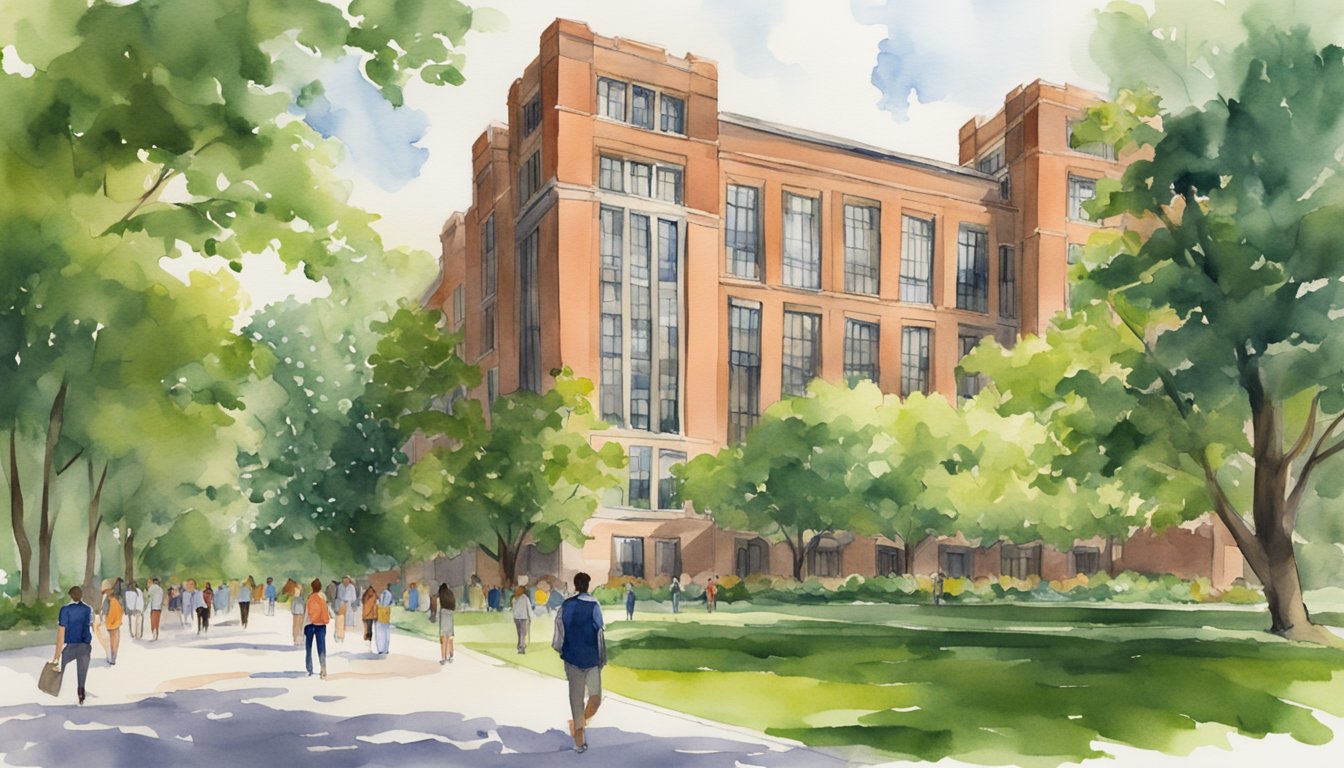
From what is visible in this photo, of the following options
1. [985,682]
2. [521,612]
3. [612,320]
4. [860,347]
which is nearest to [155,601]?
[521,612]

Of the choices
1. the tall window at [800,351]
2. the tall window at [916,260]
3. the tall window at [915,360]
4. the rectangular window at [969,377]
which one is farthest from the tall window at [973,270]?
the tall window at [800,351]

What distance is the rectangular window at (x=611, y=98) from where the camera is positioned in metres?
64.5

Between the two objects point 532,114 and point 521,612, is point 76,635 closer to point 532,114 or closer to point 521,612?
point 521,612

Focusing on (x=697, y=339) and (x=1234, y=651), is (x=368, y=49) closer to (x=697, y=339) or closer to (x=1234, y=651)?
(x=1234, y=651)

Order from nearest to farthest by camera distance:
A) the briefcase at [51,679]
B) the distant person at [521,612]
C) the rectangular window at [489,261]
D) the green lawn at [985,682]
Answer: the green lawn at [985,682]
the briefcase at [51,679]
the distant person at [521,612]
the rectangular window at [489,261]

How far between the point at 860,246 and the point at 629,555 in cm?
2173

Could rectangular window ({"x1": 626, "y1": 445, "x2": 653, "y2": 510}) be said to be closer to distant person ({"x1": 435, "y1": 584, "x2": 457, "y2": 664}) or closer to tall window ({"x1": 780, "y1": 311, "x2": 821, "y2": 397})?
tall window ({"x1": 780, "y1": 311, "x2": 821, "y2": 397})

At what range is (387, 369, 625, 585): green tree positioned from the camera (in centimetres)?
5275

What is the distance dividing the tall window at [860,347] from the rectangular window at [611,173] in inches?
629

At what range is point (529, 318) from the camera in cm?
6681

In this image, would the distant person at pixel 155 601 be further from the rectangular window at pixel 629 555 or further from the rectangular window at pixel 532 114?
the rectangular window at pixel 532 114

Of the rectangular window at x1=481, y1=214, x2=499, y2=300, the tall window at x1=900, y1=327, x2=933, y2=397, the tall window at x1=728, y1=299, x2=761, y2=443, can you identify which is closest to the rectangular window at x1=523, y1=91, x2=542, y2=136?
the rectangular window at x1=481, y1=214, x2=499, y2=300

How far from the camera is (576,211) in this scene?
63531mm

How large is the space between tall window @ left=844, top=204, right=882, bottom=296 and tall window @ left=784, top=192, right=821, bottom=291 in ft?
5.62
